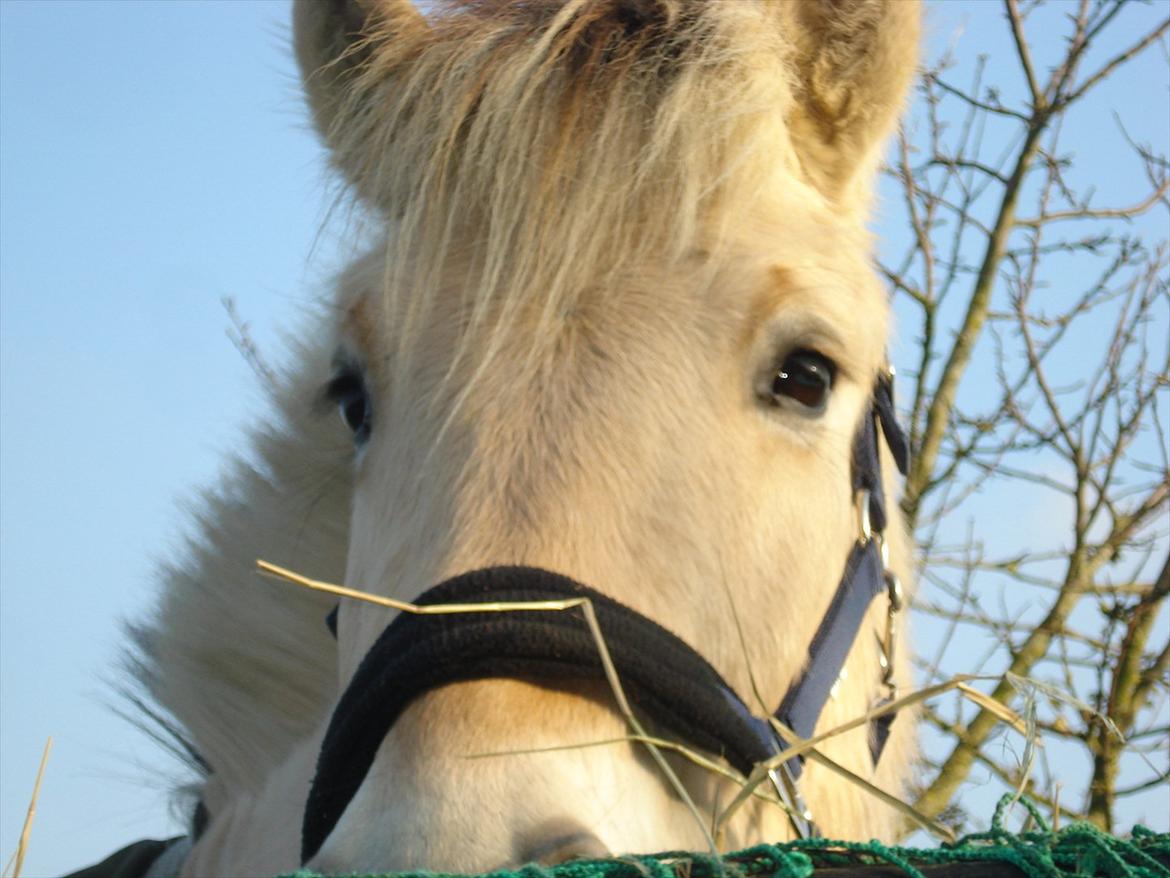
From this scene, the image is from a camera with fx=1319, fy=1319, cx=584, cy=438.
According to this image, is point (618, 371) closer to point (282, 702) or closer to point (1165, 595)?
point (282, 702)

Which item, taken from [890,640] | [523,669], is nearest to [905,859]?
[523,669]

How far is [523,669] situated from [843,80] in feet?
4.86

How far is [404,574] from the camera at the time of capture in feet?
6.53

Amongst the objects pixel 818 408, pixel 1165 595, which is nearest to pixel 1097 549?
pixel 1165 595

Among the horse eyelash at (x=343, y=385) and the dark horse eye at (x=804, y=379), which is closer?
the dark horse eye at (x=804, y=379)

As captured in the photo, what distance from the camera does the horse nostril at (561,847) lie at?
153 centimetres

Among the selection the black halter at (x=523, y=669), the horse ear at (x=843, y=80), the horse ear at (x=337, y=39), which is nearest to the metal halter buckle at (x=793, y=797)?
the black halter at (x=523, y=669)

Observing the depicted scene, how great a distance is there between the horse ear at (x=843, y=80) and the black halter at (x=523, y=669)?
117 centimetres

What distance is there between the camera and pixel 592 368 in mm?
2045

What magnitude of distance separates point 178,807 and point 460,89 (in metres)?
1.97

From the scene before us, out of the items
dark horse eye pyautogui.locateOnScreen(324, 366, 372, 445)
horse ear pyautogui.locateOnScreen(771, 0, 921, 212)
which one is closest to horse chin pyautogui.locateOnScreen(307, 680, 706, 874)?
dark horse eye pyautogui.locateOnScreen(324, 366, 372, 445)

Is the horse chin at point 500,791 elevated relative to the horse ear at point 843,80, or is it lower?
lower

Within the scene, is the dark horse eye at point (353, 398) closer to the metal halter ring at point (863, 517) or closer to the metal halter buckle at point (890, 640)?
the metal halter ring at point (863, 517)

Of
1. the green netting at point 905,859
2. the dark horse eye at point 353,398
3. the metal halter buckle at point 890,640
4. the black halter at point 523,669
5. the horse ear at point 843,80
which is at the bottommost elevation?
the green netting at point 905,859
